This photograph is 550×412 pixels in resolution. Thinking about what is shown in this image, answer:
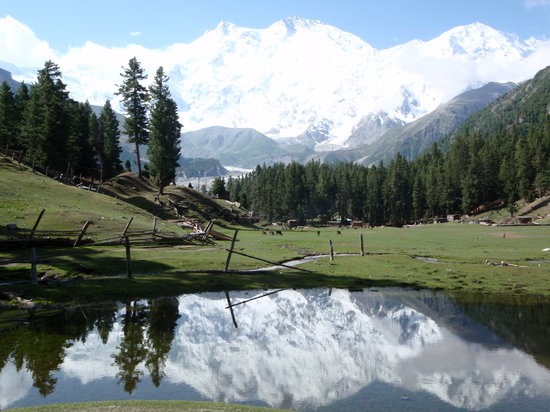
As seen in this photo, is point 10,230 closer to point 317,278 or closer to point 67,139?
point 317,278

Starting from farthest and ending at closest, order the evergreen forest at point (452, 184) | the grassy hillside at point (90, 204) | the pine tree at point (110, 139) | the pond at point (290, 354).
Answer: the evergreen forest at point (452, 184) < the pine tree at point (110, 139) < the grassy hillside at point (90, 204) < the pond at point (290, 354)

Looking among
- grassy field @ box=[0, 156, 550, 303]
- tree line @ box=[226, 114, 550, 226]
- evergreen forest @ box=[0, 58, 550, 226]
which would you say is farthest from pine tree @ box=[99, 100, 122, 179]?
grassy field @ box=[0, 156, 550, 303]

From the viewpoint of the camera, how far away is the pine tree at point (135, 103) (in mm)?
105562

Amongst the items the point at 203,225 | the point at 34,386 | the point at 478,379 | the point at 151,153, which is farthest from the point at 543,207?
the point at 34,386

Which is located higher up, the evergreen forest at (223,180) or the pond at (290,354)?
the evergreen forest at (223,180)

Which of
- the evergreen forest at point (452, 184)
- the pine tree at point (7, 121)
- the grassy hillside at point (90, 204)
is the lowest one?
Answer: the grassy hillside at point (90, 204)

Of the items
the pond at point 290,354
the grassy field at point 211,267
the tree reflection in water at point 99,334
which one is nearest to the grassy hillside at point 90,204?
the grassy field at point 211,267

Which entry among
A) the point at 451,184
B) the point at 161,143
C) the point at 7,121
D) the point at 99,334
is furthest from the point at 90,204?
the point at 451,184

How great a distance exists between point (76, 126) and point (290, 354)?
101215 millimetres

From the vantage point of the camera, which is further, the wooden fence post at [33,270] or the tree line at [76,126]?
the tree line at [76,126]

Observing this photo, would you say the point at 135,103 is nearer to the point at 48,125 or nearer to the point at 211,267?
the point at 48,125

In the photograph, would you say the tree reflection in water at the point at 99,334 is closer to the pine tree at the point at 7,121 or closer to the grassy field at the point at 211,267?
the grassy field at the point at 211,267

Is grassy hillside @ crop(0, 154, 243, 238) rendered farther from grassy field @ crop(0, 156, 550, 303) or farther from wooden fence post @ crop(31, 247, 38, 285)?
wooden fence post @ crop(31, 247, 38, 285)

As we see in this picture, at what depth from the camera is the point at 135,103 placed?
10656 cm
